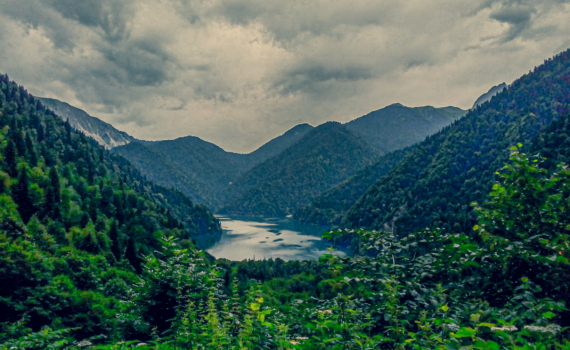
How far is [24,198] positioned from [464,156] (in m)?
170

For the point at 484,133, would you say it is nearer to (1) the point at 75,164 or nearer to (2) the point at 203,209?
(2) the point at 203,209

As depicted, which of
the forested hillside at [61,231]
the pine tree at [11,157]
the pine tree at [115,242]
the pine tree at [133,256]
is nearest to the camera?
the forested hillside at [61,231]

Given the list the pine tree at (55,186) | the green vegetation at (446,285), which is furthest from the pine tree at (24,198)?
the green vegetation at (446,285)

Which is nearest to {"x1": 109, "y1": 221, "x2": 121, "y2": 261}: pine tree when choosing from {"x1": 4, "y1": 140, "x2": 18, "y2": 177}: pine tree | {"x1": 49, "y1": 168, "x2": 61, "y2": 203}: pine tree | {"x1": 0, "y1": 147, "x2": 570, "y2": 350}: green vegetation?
{"x1": 49, "y1": 168, "x2": 61, "y2": 203}: pine tree

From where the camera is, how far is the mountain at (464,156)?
131750mm

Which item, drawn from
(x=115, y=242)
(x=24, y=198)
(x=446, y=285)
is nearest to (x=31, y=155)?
A: (x=24, y=198)

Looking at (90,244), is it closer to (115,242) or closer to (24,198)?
(115,242)

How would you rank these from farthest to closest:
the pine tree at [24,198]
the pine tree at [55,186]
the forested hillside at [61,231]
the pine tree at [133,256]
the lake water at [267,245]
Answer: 1. the lake water at [267,245]
2. the pine tree at [133,256]
3. the pine tree at [55,186]
4. the pine tree at [24,198]
5. the forested hillside at [61,231]

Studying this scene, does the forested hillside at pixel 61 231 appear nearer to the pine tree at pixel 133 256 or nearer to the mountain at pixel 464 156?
the pine tree at pixel 133 256

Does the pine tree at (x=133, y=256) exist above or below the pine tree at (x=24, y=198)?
below

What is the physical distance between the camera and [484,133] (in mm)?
162875

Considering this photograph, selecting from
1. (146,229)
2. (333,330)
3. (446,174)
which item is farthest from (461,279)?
(446,174)

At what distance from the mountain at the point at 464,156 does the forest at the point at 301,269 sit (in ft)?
4.07

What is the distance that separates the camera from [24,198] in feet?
190
